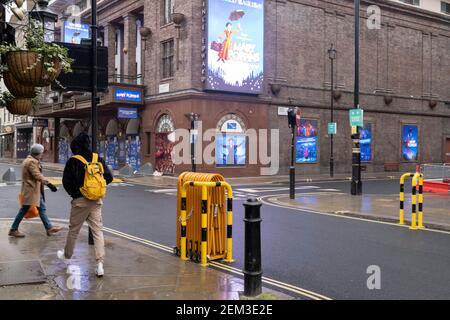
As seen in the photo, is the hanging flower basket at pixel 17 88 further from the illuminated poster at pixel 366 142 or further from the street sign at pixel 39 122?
the street sign at pixel 39 122

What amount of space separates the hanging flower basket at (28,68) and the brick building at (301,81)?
21.3 metres

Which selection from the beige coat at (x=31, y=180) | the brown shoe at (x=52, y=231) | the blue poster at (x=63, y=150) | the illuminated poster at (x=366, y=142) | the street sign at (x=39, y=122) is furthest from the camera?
the street sign at (x=39, y=122)

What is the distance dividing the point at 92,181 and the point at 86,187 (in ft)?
0.35

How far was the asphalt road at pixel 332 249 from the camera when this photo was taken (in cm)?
603

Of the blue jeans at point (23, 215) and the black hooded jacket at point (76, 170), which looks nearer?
the black hooded jacket at point (76, 170)

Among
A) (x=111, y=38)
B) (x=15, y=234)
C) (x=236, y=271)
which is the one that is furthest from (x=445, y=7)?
(x=15, y=234)

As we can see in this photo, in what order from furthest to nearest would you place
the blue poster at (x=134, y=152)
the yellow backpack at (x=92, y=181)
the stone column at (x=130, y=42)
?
the stone column at (x=130, y=42) → the blue poster at (x=134, y=152) → the yellow backpack at (x=92, y=181)

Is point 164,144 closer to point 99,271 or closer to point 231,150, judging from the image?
point 231,150

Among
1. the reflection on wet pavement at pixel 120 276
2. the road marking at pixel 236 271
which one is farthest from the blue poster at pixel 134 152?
the reflection on wet pavement at pixel 120 276

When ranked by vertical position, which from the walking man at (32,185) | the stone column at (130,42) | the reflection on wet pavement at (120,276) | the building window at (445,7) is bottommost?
the reflection on wet pavement at (120,276)

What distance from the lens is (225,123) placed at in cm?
2816

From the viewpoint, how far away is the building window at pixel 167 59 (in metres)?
29.1

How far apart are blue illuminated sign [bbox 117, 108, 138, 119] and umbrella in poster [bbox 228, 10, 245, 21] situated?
8.46m

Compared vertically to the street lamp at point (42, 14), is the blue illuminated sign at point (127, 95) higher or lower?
higher
